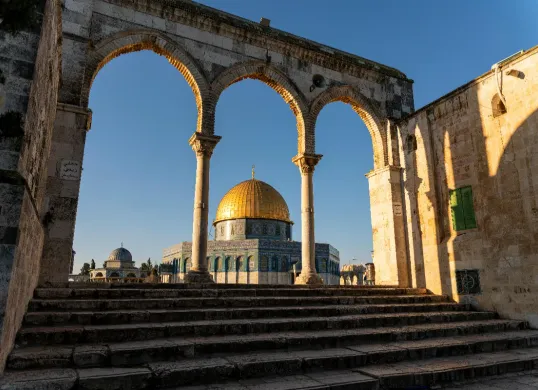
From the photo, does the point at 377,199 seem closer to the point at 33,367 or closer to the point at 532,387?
the point at 532,387

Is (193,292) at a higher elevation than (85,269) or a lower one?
lower

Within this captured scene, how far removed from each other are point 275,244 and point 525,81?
29337mm

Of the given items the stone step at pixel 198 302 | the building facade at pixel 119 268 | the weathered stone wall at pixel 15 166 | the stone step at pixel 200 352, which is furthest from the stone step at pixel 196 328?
the building facade at pixel 119 268

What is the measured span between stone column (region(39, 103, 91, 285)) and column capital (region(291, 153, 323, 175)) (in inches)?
230

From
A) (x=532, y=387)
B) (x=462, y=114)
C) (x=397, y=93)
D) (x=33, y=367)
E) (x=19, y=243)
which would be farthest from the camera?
(x=397, y=93)

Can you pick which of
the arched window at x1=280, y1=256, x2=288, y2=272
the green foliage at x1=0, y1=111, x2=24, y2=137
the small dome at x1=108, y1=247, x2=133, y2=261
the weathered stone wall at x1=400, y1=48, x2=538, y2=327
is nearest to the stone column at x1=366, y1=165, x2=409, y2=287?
the weathered stone wall at x1=400, y1=48, x2=538, y2=327

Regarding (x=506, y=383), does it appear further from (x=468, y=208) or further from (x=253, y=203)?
(x=253, y=203)

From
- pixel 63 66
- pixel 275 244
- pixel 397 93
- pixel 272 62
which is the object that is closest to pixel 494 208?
pixel 397 93

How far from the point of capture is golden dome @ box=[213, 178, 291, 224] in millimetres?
37125

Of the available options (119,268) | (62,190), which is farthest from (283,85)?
(119,268)

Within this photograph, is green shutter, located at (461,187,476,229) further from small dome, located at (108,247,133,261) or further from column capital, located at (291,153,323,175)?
small dome, located at (108,247,133,261)

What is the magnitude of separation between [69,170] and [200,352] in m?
5.54

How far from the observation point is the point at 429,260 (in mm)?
9703

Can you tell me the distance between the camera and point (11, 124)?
132 inches
